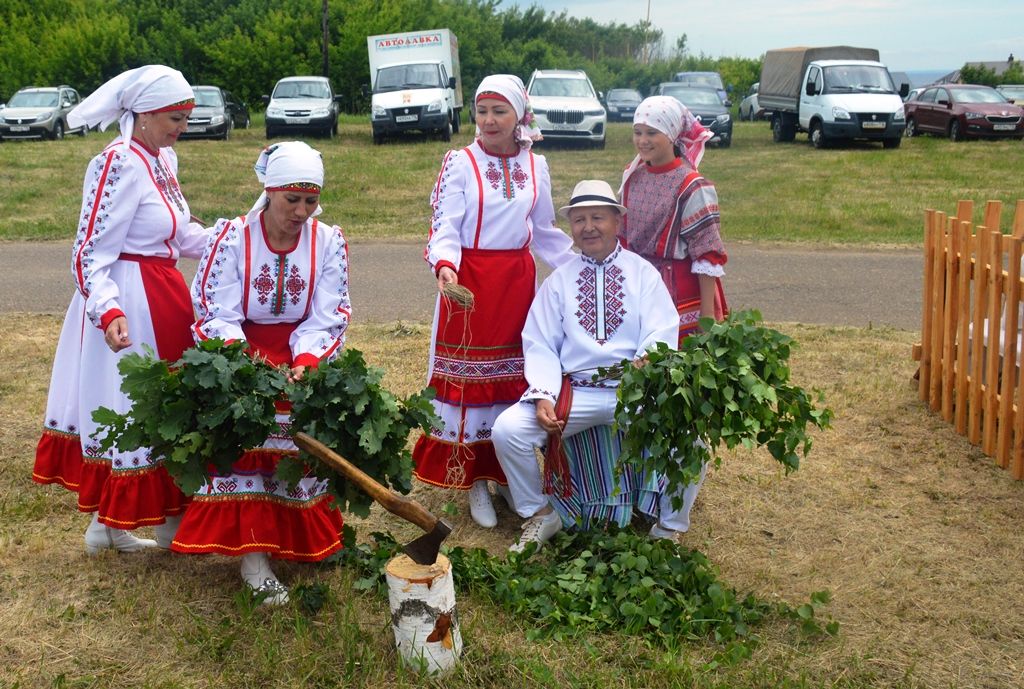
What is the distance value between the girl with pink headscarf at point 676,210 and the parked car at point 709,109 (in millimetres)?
18299

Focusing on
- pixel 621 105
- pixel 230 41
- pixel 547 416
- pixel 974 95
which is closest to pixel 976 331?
pixel 547 416

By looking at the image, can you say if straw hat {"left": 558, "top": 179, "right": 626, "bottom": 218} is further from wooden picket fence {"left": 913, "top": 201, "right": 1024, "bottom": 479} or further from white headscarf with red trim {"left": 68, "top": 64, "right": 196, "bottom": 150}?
wooden picket fence {"left": 913, "top": 201, "right": 1024, "bottom": 479}

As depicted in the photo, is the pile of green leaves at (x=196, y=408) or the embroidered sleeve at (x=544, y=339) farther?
the embroidered sleeve at (x=544, y=339)

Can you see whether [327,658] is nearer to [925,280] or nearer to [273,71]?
[925,280]

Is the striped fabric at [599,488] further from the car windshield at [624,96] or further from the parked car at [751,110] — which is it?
the parked car at [751,110]

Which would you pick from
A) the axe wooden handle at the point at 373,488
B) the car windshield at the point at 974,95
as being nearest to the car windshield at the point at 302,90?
the car windshield at the point at 974,95

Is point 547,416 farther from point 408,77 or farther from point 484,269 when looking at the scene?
point 408,77

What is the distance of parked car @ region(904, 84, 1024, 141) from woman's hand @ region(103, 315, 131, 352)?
908 inches

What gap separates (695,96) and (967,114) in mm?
5890

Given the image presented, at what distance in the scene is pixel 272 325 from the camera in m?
4.14

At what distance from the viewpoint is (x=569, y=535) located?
15.1 ft

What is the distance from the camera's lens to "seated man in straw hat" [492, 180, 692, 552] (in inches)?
177

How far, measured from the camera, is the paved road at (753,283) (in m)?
9.07

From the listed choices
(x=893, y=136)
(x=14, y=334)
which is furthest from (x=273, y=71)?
(x=14, y=334)
